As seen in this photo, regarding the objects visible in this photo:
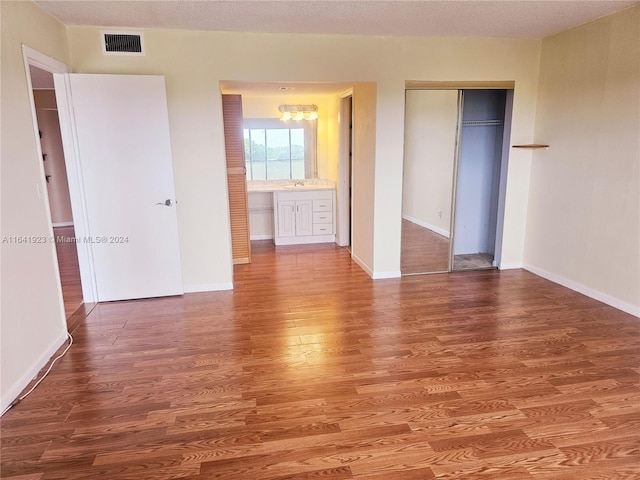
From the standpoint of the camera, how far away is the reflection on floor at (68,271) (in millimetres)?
3923

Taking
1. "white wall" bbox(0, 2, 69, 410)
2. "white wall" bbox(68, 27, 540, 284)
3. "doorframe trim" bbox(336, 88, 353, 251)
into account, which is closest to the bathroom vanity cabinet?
"doorframe trim" bbox(336, 88, 353, 251)

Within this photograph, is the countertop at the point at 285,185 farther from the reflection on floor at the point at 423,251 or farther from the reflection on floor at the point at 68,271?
the reflection on floor at the point at 68,271

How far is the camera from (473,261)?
5.11m

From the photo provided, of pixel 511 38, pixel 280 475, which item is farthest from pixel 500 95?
pixel 280 475

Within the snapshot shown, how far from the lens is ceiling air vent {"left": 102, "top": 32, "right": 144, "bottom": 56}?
366 centimetres

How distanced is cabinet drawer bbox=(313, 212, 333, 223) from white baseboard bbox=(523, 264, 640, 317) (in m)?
2.78

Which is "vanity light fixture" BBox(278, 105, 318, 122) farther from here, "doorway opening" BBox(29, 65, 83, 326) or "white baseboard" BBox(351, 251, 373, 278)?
"doorway opening" BBox(29, 65, 83, 326)

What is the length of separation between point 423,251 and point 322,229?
1856 millimetres

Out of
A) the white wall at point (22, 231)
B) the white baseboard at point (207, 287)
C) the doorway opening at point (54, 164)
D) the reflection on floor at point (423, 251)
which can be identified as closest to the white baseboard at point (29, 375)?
the white wall at point (22, 231)

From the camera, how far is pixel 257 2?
3047 mm

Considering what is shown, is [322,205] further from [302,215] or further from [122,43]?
[122,43]

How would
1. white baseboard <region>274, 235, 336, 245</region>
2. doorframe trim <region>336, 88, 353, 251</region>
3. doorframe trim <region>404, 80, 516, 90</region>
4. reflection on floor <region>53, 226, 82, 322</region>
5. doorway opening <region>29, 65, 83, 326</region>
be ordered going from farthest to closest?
doorway opening <region>29, 65, 83, 326</region>
white baseboard <region>274, 235, 336, 245</region>
doorframe trim <region>336, 88, 353, 251</region>
doorframe trim <region>404, 80, 516, 90</region>
reflection on floor <region>53, 226, 82, 322</region>

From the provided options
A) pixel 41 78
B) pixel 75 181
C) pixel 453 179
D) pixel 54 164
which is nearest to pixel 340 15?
pixel 453 179

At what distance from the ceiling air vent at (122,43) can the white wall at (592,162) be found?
4.00 metres
